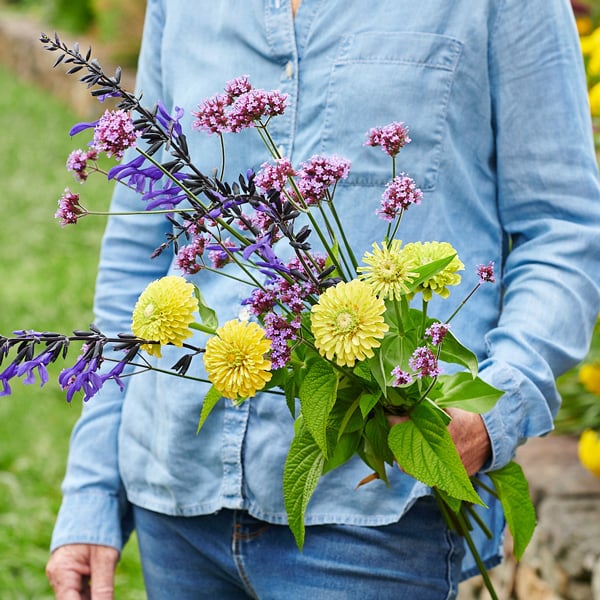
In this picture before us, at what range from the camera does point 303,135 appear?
4.64 feet

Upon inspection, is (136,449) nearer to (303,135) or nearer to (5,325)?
(303,135)

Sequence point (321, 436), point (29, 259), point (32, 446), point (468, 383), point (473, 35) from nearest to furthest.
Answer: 1. point (321, 436)
2. point (468, 383)
3. point (473, 35)
4. point (32, 446)
5. point (29, 259)

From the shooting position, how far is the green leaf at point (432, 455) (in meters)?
1.08

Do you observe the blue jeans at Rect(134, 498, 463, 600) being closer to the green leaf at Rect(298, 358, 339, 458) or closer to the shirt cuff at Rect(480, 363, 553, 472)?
the shirt cuff at Rect(480, 363, 553, 472)

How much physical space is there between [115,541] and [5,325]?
11.4ft

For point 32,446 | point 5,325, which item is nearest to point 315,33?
point 32,446

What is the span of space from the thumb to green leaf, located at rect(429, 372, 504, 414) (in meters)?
0.67

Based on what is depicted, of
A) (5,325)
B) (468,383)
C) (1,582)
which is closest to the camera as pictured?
(468,383)

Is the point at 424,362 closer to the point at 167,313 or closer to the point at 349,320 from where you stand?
the point at 349,320

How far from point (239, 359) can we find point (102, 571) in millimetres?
726

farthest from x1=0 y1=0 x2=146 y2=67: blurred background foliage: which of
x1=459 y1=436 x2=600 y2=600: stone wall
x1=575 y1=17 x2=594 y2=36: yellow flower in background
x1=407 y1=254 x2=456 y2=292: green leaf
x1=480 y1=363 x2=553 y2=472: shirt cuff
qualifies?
x1=407 y1=254 x2=456 y2=292: green leaf

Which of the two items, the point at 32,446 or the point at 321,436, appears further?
the point at 32,446

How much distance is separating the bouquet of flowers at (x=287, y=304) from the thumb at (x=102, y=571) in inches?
21.7

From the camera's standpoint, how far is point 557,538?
2375 mm
